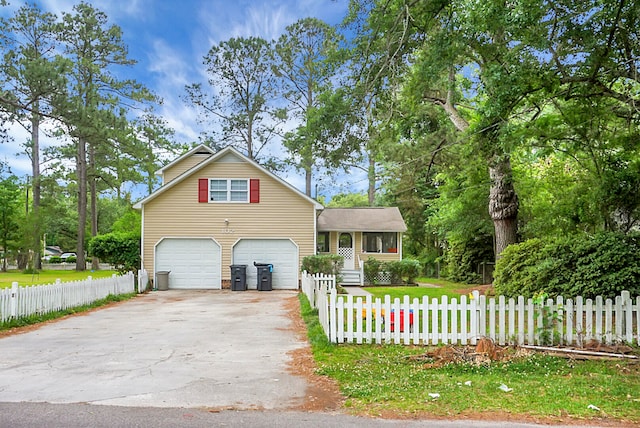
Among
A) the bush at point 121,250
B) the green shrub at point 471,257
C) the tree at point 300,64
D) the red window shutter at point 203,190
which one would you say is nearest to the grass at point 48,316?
the bush at point 121,250

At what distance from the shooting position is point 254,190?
70.3 feet

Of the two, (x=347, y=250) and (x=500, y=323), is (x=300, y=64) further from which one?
(x=500, y=323)

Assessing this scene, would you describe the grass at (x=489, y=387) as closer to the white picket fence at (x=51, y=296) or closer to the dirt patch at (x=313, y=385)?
the dirt patch at (x=313, y=385)

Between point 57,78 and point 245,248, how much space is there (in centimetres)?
971

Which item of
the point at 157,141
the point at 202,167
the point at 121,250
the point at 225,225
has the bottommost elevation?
the point at 121,250

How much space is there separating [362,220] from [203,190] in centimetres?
932

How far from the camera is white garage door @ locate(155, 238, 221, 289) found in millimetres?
21141

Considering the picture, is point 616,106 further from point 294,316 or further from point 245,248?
point 245,248

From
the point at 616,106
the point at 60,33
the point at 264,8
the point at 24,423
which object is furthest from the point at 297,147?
the point at 60,33

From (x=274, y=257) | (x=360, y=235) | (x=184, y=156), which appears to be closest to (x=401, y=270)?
(x=360, y=235)

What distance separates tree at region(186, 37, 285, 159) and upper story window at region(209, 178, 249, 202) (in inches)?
620

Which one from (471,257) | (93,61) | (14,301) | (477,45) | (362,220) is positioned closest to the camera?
(477,45)

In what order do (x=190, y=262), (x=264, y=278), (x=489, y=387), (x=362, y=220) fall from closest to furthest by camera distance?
(x=489, y=387)
(x=264, y=278)
(x=190, y=262)
(x=362, y=220)

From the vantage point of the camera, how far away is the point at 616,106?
10.7m
